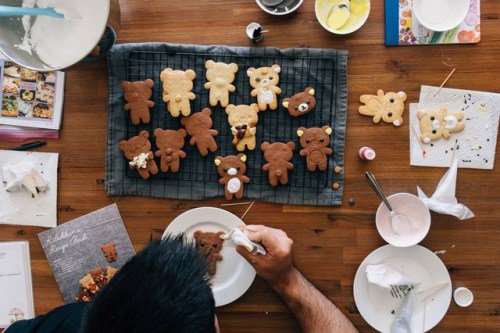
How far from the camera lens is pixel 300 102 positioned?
1.24 meters

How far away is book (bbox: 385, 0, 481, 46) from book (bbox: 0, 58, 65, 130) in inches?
37.0

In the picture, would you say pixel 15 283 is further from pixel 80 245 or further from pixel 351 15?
pixel 351 15

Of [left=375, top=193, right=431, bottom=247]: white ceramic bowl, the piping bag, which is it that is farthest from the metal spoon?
the piping bag

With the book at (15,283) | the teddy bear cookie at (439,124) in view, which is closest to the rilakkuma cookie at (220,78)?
the teddy bear cookie at (439,124)

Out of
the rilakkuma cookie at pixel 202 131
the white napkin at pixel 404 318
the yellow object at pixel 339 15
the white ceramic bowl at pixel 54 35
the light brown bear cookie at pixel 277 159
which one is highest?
the yellow object at pixel 339 15

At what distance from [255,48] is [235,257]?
583mm

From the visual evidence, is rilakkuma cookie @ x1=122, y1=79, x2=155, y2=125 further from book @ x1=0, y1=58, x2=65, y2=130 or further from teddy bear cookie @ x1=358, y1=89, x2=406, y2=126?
teddy bear cookie @ x1=358, y1=89, x2=406, y2=126

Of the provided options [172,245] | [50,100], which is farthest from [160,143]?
[172,245]

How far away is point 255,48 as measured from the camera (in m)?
1.26

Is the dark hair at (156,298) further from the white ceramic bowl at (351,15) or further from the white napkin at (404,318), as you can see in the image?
the white ceramic bowl at (351,15)

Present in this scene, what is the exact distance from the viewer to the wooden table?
1256 millimetres

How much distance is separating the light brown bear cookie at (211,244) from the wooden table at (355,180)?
86mm

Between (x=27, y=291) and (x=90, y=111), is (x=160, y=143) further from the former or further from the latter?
(x=27, y=291)

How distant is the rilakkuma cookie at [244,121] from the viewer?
4.07 feet
